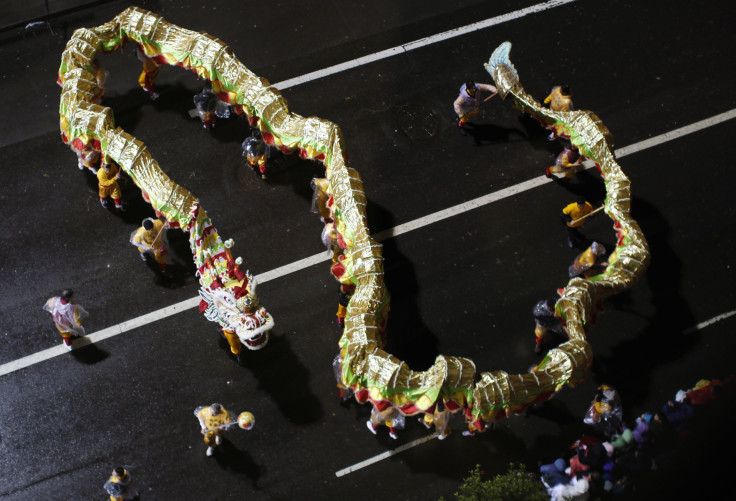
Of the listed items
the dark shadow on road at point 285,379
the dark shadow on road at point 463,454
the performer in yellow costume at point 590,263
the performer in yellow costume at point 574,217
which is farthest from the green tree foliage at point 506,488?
the performer in yellow costume at point 574,217

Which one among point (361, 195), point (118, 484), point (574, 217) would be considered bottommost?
point (118, 484)

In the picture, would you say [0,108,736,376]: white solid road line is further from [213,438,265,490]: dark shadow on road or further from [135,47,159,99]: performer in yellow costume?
[135,47,159,99]: performer in yellow costume

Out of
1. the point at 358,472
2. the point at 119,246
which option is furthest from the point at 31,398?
the point at 358,472

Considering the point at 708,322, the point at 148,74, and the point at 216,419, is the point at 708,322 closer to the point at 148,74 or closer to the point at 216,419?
the point at 216,419

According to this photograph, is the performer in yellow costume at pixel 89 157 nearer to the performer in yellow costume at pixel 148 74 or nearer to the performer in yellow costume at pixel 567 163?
the performer in yellow costume at pixel 148 74

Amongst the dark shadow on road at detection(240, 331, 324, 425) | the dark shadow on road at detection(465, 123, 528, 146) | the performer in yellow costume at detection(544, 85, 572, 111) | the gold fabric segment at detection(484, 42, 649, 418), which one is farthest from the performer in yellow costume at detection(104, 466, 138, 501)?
the performer in yellow costume at detection(544, 85, 572, 111)

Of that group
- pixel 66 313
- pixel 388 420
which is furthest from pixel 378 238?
pixel 66 313
